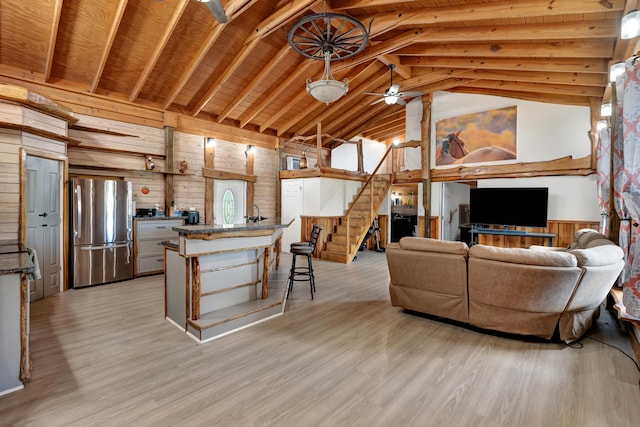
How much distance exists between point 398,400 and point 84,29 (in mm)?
6210

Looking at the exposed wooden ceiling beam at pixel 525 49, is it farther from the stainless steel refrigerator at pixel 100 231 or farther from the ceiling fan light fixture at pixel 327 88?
the stainless steel refrigerator at pixel 100 231

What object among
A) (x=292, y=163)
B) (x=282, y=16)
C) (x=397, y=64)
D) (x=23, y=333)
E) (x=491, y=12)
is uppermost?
(x=397, y=64)

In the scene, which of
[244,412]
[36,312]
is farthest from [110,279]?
[244,412]

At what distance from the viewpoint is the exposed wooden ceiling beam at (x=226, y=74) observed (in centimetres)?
517

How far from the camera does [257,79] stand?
6.11 m

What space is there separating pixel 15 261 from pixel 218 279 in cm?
161

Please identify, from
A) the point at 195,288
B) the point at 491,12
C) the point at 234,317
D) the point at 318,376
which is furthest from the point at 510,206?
the point at 195,288

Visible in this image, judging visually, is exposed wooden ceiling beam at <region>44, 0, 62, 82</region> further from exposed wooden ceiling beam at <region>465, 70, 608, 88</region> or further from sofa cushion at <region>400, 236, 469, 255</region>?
exposed wooden ceiling beam at <region>465, 70, 608, 88</region>

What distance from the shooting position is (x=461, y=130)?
7684 millimetres

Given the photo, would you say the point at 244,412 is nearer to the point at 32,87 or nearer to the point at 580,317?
the point at 580,317

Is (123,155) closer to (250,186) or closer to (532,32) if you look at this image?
(250,186)

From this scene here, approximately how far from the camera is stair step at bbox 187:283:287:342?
2922mm

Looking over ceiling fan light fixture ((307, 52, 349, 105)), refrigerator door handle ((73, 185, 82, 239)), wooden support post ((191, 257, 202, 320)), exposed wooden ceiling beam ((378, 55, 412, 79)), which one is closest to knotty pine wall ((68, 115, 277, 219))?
refrigerator door handle ((73, 185, 82, 239))

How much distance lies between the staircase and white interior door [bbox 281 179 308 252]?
1064 mm
